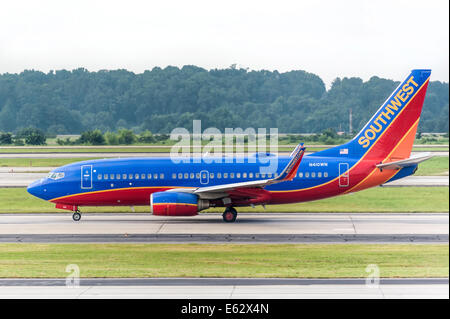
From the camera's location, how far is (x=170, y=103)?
7244cm

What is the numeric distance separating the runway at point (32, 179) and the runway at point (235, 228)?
553 inches

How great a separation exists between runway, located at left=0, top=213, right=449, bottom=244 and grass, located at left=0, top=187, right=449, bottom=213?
2.30m

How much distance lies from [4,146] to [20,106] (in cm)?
990

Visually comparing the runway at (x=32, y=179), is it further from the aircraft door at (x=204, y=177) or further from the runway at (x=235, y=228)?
the aircraft door at (x=204, y=177)

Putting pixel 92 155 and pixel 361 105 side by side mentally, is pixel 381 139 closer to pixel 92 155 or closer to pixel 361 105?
pixel 92 155

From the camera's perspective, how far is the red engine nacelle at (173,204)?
35.7m

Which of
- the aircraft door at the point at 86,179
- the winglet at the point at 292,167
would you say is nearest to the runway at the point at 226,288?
the winglet at the point at 292,167

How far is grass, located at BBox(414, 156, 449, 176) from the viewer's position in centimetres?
6208

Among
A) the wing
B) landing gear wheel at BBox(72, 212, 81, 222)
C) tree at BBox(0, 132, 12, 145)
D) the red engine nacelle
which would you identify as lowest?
landing gear wheel at BBox(72, 212, 81, 222)

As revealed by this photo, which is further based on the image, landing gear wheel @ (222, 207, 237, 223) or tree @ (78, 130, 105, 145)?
tree @ (78, 130, 105, 145)

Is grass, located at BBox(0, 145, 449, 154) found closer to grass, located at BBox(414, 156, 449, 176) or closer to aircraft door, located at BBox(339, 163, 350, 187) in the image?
grass, located at BBox(414, 156, 449, 176)

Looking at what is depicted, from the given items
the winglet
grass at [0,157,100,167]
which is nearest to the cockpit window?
the winglet

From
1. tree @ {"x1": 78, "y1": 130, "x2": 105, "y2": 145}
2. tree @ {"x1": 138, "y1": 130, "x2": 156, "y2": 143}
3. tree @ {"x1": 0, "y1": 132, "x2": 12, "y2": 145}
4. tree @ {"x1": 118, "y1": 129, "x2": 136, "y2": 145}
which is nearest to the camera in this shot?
tree @ {"x1": 0, "y1": 132, "x2": 12, "y2": 145}

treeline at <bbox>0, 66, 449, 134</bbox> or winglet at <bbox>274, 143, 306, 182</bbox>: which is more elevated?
treeline at <bbox>0, 66, 449, 134</bbox>
